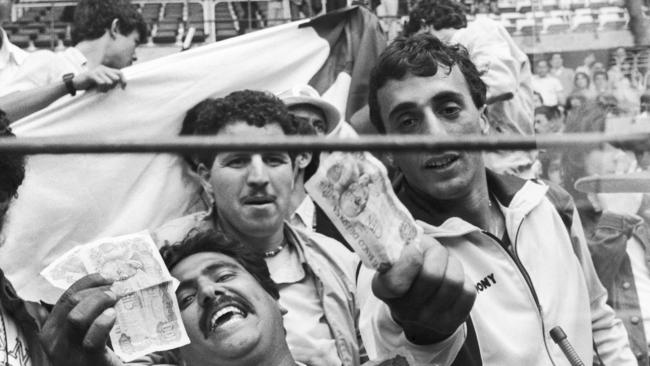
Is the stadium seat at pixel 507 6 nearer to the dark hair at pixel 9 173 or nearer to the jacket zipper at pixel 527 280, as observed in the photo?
the jacket zipper at pixel 527 280

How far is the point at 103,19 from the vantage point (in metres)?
5.10

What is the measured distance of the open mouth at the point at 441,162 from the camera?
3.27 meters

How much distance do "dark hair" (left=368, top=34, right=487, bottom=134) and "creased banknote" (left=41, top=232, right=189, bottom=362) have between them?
0.75m

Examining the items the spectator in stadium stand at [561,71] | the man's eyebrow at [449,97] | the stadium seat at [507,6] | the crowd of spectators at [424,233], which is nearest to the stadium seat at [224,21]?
the stadium seat at [507,6]

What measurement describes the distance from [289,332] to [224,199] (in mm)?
468

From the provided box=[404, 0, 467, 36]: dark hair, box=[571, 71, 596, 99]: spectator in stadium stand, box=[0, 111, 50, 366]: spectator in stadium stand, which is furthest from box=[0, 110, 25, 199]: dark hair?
box=[404, 0, 467, 36]: dark hair

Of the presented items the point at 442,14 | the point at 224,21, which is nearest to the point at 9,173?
the point at 442,14

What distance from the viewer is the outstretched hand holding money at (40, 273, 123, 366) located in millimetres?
2570

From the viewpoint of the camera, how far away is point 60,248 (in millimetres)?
4047

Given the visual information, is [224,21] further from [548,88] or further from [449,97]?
[449,97]

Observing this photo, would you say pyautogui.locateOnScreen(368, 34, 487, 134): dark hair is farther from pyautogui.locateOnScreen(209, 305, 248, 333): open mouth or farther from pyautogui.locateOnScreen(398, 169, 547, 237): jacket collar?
pyautogui.locateOnScreen(209, 305, 248, 333): open mouth

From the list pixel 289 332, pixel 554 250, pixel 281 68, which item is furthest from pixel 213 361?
pixel 281 68

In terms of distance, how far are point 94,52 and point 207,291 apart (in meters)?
2.11

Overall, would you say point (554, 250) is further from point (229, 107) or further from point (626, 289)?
point (229, 107)
